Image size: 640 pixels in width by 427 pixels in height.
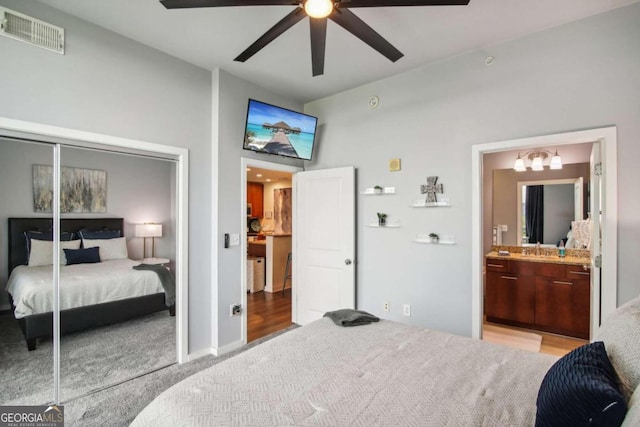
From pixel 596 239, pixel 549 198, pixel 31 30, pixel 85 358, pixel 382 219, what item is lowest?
pixel 85 358

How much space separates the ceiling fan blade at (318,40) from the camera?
1771 millimetres

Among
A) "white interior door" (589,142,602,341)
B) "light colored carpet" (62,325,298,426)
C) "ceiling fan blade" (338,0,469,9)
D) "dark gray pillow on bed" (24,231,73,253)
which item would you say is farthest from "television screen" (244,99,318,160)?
"white interior door" (589,142,602,341)

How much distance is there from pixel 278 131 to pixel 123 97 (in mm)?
1456

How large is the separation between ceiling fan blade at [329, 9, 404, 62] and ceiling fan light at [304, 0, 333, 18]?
0.24 ft

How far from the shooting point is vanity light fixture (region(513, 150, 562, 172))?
3770mm

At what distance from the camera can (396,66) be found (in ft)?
10.1

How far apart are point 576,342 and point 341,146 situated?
3.47 meters

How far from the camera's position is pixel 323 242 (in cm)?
374

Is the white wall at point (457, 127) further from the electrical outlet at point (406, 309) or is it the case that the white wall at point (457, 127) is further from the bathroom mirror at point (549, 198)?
the bathroom mirror at point (549, 198)

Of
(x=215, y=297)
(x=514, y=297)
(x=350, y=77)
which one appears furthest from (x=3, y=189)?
(x=514, y=297)

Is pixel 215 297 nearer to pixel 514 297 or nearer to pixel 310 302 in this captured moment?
pixel 310 302

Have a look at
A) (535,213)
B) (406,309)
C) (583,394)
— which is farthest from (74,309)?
(535,213)

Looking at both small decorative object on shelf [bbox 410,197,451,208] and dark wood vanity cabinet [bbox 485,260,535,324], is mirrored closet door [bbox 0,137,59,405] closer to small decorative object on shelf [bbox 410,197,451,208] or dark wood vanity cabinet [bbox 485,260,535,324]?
small decorative object on shelf [bbox 410,197,451,208]

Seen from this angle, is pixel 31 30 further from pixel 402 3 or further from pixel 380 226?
pixel 380 226
